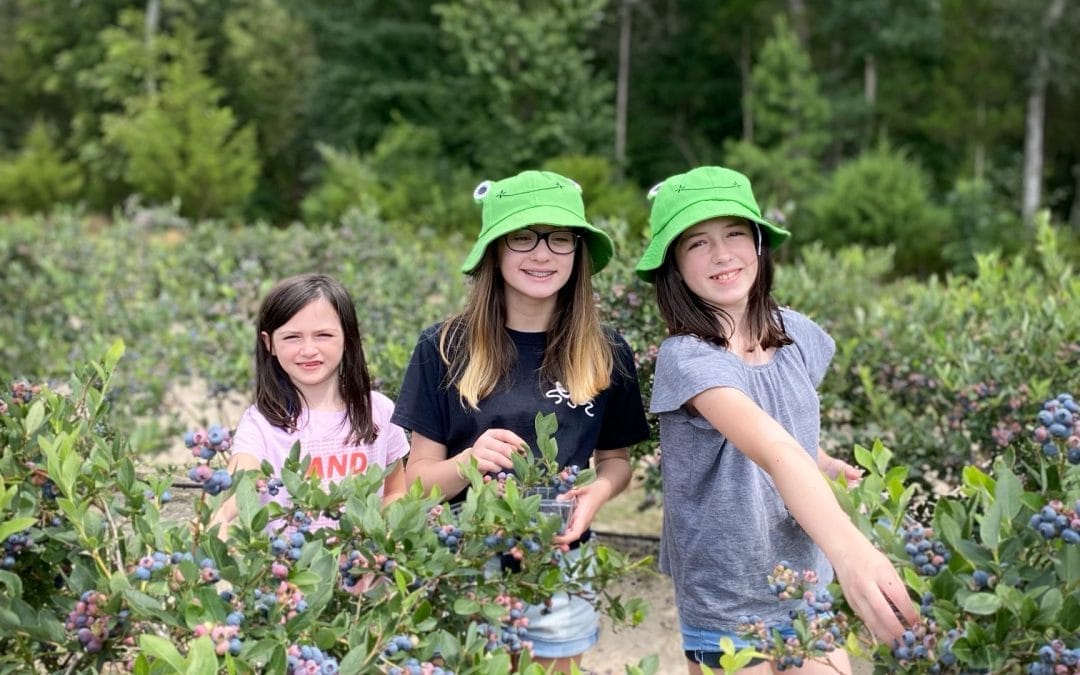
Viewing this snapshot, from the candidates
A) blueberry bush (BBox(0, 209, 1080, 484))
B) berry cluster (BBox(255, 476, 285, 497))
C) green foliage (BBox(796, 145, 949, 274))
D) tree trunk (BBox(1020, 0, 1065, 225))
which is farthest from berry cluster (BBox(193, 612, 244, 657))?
tree trunk (BBox(1020, 0, 1065, 225))

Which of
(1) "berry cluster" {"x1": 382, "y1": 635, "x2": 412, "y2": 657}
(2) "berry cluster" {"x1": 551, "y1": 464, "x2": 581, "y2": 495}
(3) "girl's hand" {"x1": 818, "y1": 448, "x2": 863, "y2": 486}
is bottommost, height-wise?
(3) "girl's hand" {"x1": 818, "y1": 448, "x2": 863, "y2": 486}

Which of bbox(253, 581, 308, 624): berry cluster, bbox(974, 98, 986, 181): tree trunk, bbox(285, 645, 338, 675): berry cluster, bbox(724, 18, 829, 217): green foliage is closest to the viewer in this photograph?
bbox(285, 645, 338, 675): berry cluster

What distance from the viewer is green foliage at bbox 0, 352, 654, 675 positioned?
1.41m

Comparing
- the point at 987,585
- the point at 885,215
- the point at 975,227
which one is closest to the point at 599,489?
the point at 987,585

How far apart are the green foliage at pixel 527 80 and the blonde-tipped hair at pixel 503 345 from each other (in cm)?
2343

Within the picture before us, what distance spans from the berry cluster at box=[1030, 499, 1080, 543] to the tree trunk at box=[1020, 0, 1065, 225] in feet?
67.2

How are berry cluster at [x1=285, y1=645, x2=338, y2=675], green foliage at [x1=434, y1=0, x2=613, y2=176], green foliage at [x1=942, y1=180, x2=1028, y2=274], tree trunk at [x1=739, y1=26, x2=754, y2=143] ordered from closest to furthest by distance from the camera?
berry cluster at [x1=285, y1=645, x2=338, y2=675], green foliage at [x1=942, y1=180, x2=1028, y2=274], green foliage at [x1=434, y1=0, x2=613, y2=176], tree trunk at [x1=739, y1=26, x2=754, y2=143]

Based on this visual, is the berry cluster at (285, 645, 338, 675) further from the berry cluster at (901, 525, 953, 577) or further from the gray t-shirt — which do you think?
the gray t-shirt

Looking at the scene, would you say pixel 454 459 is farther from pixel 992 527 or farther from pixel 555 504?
pixel 992 527

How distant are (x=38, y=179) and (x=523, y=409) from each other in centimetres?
3180

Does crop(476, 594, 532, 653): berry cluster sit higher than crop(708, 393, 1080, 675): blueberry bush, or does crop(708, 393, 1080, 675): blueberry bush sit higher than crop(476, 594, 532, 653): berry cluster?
crop(708, 393, 1080, 675): blueberry bush

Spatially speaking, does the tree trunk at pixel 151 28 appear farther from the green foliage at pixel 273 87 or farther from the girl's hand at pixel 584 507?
the girl's hand at pixel 584 507

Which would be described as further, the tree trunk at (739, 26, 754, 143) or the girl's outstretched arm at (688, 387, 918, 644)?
the tree trunk at (739, 26, 754, 143)

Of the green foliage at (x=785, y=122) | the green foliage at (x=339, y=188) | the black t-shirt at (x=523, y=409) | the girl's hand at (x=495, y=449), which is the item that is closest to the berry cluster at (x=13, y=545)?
the girl's hand at (x=495, y=449)
